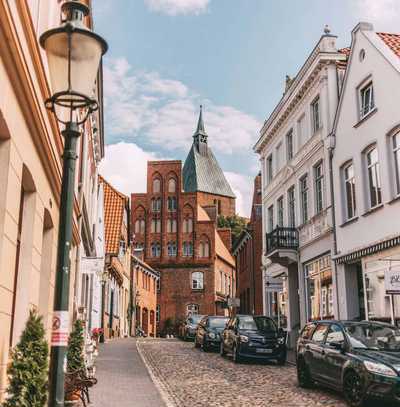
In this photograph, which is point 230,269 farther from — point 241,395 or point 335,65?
point 241,395

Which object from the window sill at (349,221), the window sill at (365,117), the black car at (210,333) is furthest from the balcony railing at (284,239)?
the window sill at (365,117)

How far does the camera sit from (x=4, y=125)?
6.56 m

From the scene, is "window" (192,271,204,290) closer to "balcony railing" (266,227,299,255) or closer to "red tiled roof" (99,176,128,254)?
Result: "red tiled roof" (99,176,128,254)

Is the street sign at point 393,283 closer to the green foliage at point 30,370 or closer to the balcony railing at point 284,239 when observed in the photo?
the green foliage at point 30,370

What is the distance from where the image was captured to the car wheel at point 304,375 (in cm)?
1338

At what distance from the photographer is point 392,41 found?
783 inches

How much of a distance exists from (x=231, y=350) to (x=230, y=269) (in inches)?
2083

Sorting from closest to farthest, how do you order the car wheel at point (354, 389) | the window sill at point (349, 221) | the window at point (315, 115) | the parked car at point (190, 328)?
1. the car wheel at point (354, 389)
2. the window sill at point (349, 221)
3. the window at point (315, 115)
4. the parked car at point (190, 328)

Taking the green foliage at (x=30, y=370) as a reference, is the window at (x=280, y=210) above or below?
above

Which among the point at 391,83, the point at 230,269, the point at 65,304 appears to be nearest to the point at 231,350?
the point at 391,83

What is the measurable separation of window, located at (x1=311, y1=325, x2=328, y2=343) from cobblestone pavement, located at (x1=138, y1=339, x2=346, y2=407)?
3.69 feet

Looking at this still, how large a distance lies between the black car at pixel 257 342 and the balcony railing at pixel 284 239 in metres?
6.15

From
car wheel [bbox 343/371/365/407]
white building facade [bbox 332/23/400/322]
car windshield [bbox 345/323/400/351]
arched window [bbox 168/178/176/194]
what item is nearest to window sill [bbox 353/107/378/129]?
white building facade [bbox 332/23/400/322]

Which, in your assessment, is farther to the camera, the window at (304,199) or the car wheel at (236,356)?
the window at (304,199)
